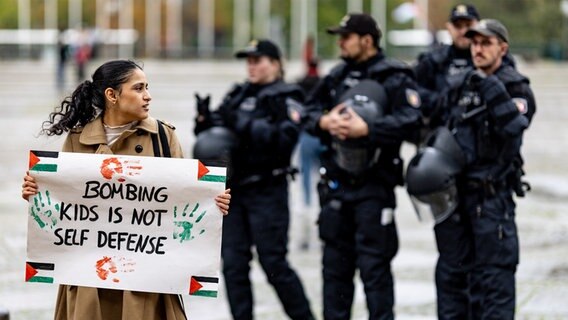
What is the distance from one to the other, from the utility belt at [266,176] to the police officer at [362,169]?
1.28 ft

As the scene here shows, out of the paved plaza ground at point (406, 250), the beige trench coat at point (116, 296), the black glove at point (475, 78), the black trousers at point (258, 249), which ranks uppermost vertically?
the black glove at point (475, 78)

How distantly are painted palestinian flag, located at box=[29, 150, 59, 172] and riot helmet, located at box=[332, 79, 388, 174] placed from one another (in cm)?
288

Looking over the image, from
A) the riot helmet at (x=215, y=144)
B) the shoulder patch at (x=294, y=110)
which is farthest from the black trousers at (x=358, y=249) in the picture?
the riot helmet at (x=215, y=144)

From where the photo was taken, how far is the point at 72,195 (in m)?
5.88

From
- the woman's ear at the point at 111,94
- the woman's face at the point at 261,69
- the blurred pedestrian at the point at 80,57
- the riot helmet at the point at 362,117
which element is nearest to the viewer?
the woman's ear at the point at 111,94

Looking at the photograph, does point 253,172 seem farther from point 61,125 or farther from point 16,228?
point 16,228

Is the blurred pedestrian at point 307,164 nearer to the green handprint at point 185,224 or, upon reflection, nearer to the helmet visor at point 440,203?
the helmet visor at point 440,203

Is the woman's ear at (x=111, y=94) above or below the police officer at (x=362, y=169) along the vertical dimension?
above


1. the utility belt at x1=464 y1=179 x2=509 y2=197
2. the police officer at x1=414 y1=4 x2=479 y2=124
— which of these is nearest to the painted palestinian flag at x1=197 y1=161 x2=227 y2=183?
the utility belt at x1=464 y1=179 x2=509 y2=197

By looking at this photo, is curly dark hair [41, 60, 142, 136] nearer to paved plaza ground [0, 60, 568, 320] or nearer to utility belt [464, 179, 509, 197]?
paved plaza ground [0, 60, 568, 320]

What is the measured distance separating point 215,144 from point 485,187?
194cm

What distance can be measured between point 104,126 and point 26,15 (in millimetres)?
72934

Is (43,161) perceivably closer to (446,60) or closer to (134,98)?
(134,98)

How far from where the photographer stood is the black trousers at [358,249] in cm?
840
